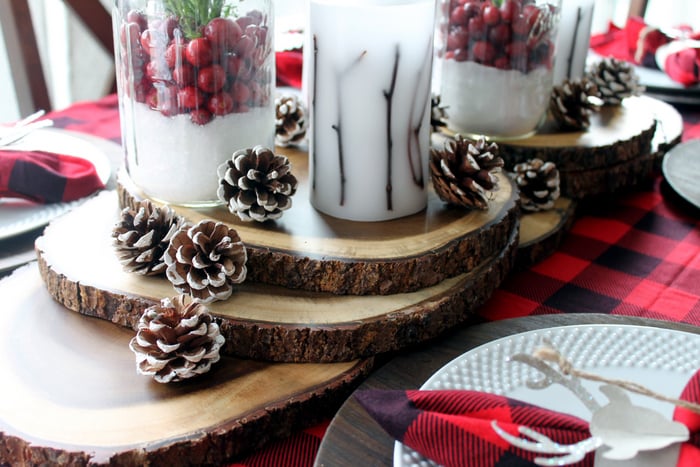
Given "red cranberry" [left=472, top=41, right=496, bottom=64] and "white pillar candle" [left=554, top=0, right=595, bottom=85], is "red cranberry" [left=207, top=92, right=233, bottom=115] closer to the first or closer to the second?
"red cranberry" [left=472, top=41, right=496, bottom=64]

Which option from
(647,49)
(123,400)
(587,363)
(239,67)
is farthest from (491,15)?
(647,49)

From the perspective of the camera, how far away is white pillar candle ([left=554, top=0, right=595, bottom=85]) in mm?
894

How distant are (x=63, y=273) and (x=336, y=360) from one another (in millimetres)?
226

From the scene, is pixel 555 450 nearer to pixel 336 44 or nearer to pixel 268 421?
pixel 268 421

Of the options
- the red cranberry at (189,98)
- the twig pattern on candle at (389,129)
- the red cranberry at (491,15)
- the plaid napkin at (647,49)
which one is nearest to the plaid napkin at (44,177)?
the red cranberry at (189,98)

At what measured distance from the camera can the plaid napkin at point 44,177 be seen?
702 millimetres

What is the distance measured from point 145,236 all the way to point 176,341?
0.36ft

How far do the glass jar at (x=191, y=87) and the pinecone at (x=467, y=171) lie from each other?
0.52 feet

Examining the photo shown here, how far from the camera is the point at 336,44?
559mm

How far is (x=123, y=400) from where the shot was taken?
0.46 meters

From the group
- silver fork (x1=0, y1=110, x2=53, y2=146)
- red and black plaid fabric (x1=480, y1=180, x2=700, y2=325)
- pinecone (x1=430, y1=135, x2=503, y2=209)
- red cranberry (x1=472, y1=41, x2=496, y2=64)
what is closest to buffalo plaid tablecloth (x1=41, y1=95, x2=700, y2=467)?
red and black plaid fabric (x1=480, y1=180, x2=700, y2=325)

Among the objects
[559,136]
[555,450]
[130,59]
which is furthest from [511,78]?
[555,450]

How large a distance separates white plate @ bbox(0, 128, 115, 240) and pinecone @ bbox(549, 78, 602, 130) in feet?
1.72

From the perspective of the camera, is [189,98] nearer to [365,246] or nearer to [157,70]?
[157,70]
